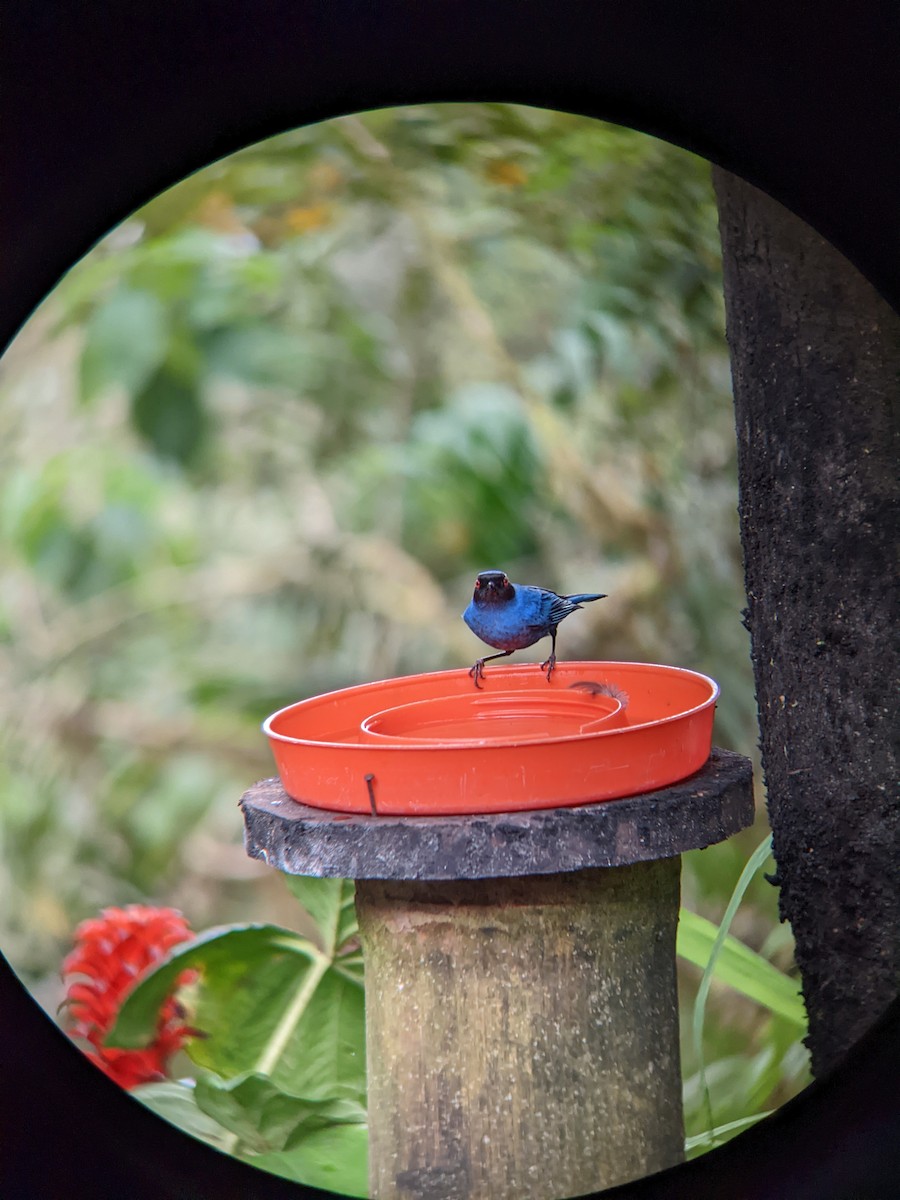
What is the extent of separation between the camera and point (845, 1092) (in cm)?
91

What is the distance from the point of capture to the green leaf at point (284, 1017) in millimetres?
1486

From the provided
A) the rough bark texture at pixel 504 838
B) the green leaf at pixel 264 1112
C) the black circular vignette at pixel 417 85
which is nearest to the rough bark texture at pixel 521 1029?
the rough bark texture at pixel 504 838

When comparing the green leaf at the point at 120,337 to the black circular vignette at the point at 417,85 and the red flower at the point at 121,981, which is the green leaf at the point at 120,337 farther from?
the black circular vignette at the point at 417,85

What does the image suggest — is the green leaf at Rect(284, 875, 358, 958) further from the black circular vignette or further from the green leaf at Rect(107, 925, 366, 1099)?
the black circular vignette

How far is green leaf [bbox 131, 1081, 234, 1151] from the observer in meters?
1.28

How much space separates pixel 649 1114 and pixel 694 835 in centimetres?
30

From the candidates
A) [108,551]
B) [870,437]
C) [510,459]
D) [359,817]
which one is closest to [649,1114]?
[359,817]

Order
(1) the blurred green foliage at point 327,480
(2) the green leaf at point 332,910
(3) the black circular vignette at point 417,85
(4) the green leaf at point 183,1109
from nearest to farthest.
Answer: (3) the black circular vignette at point 417,85 < (4) the green leaf at point 183,1109 < (2) the green leaf at point 332,910 < (1) the blurred green foliage at point 327,480

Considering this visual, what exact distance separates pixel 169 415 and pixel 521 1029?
1.21 m

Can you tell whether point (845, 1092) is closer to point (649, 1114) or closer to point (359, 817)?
point (649, 1114)

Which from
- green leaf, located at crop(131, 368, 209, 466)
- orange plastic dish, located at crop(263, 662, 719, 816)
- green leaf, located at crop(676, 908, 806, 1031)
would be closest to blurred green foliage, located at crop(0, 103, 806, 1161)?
green leaf, located at crop(131, 368, 209, 466)

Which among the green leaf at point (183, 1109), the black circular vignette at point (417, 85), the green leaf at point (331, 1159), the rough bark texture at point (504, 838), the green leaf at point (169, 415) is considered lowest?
the green leaf at point (331, 1159)

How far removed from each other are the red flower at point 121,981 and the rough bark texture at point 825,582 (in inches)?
29.7

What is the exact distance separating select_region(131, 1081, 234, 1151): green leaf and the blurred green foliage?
620mm
